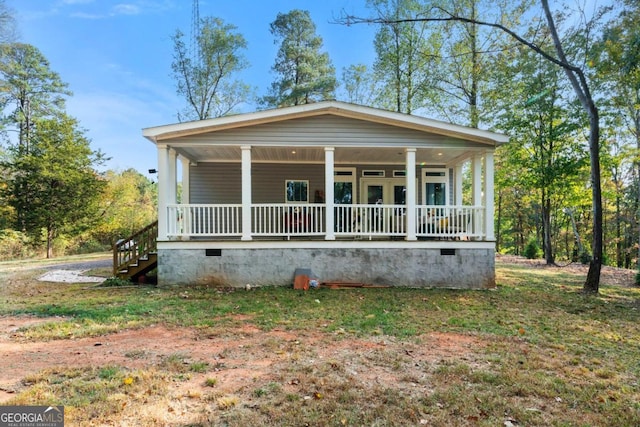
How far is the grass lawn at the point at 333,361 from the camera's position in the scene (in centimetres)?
248

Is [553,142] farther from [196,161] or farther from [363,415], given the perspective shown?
[363,415]

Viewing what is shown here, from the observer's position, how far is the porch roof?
7.74 m

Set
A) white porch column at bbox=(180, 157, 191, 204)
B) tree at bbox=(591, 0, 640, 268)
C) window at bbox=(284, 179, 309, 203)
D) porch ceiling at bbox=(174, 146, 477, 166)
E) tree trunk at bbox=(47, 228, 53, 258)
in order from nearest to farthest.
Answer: tree at bbox=(591, 0, 640, 268) < porch ceiling at bbox=(174, 146, 477, 166) < white porch column at bbox=(180, 157, 191, 204) < window at bbox=(284, 179, 309, 203) < tree trunk at bbox=(47, 228, 53, 258)

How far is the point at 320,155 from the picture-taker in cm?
1028

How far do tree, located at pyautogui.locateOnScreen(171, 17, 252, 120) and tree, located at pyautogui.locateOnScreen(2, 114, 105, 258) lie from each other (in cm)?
605

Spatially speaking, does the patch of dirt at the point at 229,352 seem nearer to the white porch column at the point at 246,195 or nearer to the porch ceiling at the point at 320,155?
the white porch column at the point at 246,195

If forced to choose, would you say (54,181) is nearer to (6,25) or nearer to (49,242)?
(49,242)

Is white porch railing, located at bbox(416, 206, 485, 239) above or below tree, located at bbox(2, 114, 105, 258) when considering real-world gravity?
below

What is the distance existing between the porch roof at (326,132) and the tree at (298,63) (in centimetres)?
1141

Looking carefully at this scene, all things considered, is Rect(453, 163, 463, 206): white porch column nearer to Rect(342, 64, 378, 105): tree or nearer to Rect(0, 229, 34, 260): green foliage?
Rect(342, 64, 378, 105): tree

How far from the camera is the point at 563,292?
7.82m

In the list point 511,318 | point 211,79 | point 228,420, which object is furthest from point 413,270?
point 211,79

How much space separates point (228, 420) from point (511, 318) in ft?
16.1

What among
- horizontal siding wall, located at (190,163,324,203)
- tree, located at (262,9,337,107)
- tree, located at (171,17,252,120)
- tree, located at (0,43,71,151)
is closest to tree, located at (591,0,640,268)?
horizontal siding wall, located at (190,163,324,203)
